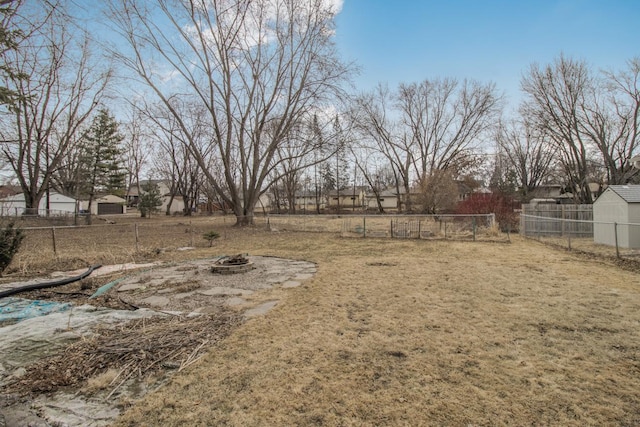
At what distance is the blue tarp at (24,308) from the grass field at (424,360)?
→ 2.61 metres

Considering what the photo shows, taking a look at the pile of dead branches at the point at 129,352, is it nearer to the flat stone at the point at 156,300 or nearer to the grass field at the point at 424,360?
the grass field at the point at 424,360

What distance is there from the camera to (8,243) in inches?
249

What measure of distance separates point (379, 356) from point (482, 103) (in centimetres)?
3346

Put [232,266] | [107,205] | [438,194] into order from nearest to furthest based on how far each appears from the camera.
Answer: [232,266] < [438,194] < [107,205]

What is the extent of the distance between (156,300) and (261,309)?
1674mm

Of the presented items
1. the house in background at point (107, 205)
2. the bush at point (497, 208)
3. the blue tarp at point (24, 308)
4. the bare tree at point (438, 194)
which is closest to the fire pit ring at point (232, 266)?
the blue tarp at point (24, 308)

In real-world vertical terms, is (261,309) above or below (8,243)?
below

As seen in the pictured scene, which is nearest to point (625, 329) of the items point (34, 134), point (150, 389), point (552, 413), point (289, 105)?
point (552, 413)

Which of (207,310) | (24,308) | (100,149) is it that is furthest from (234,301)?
(100,149)

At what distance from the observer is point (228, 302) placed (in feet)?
14.8

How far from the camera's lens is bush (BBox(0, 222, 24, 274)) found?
246 inches

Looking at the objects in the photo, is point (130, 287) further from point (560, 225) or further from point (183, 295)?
point (560, 225)

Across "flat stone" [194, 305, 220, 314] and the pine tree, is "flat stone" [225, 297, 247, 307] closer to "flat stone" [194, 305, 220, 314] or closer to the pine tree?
"flat stone" [194, 305, 220, 314]

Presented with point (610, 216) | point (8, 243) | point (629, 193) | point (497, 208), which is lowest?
point (8, 243)
